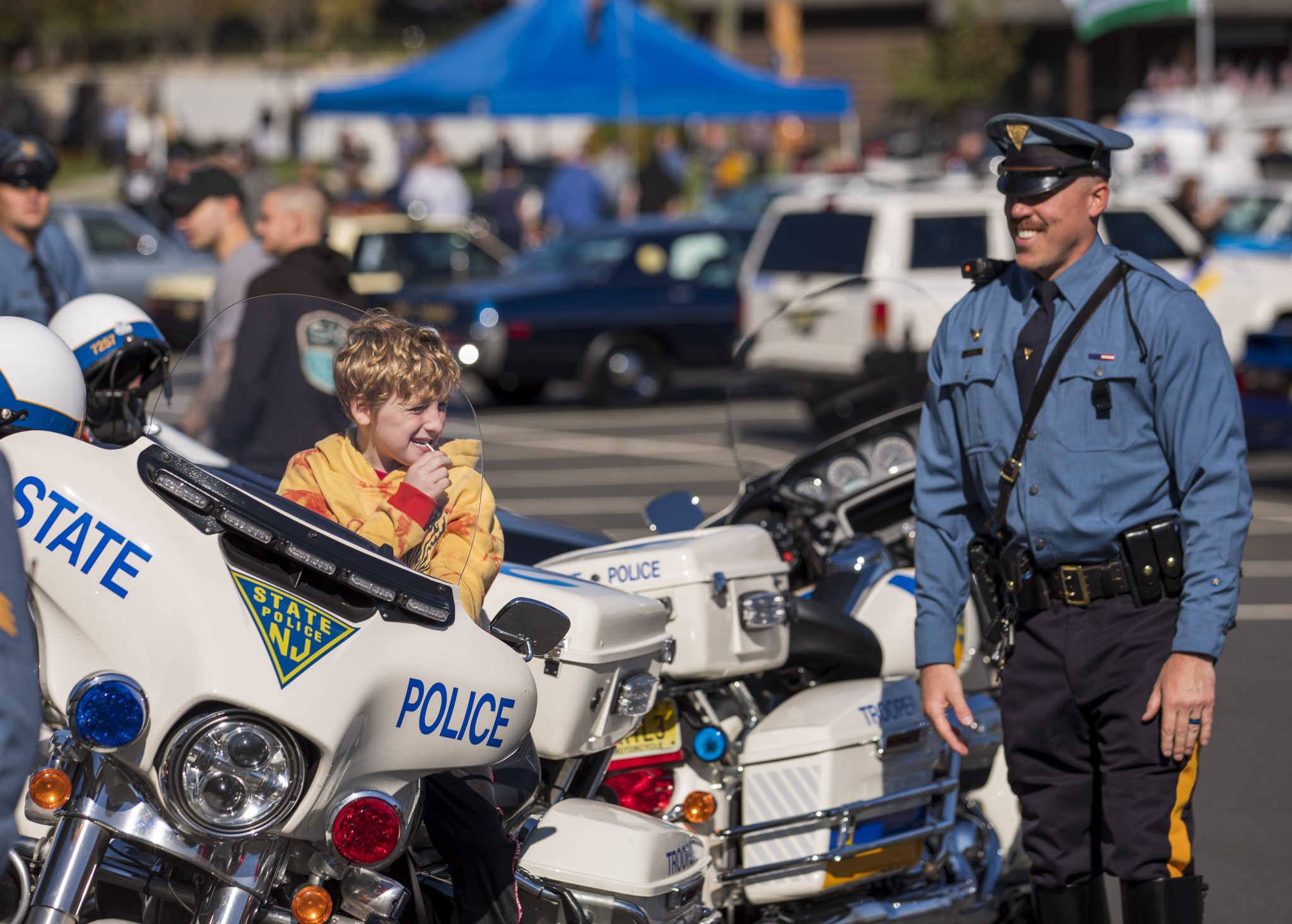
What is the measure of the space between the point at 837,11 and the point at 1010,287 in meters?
45.5

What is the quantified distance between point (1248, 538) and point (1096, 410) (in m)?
7.47

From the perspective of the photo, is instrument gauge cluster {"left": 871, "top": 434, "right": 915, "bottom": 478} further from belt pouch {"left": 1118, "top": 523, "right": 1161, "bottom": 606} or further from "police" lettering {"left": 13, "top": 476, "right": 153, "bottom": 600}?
"police" lettering {"left": 13, "top": 476, "right": 153, "bottom": 600}

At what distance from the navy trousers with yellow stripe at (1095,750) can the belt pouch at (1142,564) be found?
0.03m

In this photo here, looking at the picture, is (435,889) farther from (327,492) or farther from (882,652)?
(882,652)

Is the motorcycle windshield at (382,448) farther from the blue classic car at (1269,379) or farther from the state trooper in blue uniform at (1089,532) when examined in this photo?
the blue classic car at (1269,379)

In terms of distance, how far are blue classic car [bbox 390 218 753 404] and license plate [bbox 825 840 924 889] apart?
1136 centimetres

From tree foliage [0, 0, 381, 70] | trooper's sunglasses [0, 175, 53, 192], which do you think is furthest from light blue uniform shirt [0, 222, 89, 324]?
tree foliage [0, 0, 381, 70]

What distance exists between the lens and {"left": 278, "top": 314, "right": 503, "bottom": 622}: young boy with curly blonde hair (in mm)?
2947

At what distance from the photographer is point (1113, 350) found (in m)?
3.61

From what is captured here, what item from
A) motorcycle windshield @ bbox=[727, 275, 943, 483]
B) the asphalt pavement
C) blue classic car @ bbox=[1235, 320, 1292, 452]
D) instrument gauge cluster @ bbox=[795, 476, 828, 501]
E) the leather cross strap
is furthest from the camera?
blue classic car @ bbox=[1235, 320, 1292, 452]

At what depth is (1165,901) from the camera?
356 centimetres

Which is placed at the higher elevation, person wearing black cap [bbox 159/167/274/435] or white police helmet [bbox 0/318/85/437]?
person wearing black cap [bbox 159/167/274/435]

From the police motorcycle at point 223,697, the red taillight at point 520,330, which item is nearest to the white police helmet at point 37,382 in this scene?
the police motorcycle at point 223,697

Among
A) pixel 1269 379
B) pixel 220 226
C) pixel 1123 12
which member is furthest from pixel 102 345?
pixel 1123 12
